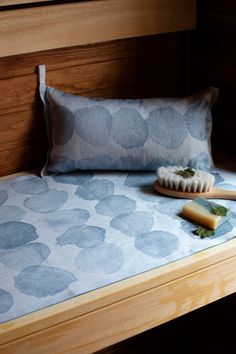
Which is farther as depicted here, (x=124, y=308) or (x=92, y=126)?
(x=92, y=126)

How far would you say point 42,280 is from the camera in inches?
42.6

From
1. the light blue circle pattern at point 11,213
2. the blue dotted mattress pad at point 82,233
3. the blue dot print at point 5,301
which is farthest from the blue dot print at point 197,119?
the blue dot print at point 5,301

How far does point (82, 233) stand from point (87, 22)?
60 centimetres

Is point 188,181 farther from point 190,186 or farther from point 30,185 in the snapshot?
point 30,185

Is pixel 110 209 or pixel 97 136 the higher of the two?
pixel 97 136

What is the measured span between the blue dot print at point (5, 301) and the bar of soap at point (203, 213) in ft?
1.53

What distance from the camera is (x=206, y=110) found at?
152 centimetres

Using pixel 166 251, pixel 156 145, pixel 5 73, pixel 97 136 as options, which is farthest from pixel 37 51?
pixel 166 251

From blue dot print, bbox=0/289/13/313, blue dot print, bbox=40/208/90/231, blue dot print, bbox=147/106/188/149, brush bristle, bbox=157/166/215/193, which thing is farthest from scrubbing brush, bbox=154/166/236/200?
blue dot print, bbox=0/289/13/313

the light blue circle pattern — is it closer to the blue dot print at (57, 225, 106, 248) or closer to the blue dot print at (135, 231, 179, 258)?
the blue dot print at (57, 225, 106, 248)

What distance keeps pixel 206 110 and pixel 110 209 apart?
1.38 feet

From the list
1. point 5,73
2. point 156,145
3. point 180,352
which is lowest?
point 180,352

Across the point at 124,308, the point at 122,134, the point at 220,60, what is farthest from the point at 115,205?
the point at 220,60

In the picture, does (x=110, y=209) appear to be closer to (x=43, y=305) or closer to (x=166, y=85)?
(x=43, y=305)
